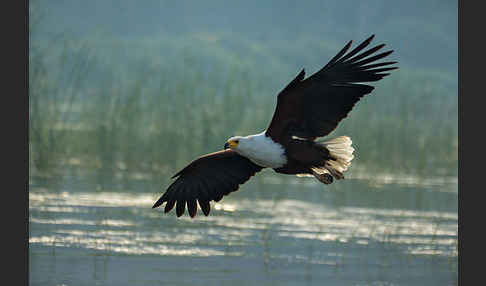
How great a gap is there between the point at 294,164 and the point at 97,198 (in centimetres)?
512

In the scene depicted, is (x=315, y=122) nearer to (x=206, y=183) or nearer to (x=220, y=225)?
(x=206, y=183)

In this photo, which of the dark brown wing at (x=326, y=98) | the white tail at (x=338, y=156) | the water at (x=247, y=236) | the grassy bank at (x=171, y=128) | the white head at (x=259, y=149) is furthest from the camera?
the grassy bank at (x=171, y=128)

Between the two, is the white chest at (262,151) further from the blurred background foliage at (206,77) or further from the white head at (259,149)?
the blurred background foliage at (206,77)

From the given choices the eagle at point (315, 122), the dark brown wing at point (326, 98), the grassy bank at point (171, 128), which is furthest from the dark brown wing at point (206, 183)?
the grassy bank at point (171, 128)

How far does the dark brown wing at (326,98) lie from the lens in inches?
313

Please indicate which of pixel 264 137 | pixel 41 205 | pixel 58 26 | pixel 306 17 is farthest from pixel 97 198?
pixel 306 17

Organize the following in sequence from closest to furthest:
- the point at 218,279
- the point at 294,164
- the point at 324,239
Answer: the point at 294,164, the point at 218,279, the point at 324,239

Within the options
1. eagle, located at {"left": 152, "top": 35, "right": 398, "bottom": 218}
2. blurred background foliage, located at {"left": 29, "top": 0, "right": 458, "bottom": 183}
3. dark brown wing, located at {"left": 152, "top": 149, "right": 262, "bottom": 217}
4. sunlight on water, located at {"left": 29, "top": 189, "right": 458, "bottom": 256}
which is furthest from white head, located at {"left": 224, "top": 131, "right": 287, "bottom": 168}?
blurred background foliage, located at {"left": 29, "top": 0, "right": 458, "bottom": 183}

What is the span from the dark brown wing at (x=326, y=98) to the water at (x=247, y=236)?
165 cm

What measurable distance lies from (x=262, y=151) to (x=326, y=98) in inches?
28.4

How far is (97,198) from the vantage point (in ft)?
41.0

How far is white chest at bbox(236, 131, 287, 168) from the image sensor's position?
7812 millimetres

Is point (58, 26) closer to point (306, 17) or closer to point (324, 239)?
point (306, 17)

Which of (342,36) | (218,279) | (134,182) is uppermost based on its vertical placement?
(342,36)
